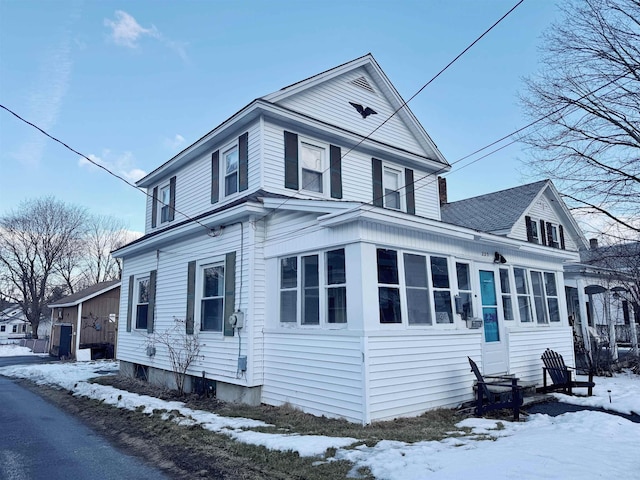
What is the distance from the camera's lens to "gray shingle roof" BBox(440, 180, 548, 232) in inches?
674

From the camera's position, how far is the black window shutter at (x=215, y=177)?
1108cm

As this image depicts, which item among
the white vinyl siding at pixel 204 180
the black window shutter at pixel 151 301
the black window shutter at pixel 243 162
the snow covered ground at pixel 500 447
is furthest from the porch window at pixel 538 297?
the black window shutter at pixel 151 301

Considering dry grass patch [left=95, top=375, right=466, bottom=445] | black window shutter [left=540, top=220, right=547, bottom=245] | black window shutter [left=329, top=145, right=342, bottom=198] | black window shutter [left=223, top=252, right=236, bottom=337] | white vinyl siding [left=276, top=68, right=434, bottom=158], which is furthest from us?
black window shutter [left=540, top=220, right=547, bottom=245]

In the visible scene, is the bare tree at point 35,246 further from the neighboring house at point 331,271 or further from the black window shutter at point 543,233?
the black window shutter at point 543,233

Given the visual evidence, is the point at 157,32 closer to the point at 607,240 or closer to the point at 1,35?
the point at 1,35

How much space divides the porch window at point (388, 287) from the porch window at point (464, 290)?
1870 mm

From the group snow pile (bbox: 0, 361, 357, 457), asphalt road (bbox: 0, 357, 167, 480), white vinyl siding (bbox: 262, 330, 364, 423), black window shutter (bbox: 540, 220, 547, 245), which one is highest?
black window shutter (bbox: 540, 220, 547, 245)

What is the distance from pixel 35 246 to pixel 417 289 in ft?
147

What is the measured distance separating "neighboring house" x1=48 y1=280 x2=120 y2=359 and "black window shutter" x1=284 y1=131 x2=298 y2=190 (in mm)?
17138

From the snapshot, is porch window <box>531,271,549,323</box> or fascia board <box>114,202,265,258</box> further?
porch window <box>531,271,549,323</box>

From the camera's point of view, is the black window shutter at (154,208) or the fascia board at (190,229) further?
the black window shutter at (154,208)

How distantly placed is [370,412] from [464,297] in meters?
3.39

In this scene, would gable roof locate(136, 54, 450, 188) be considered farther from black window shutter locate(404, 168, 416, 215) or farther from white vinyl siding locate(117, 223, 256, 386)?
white vinyl siding locate(117, 223, 256, 386)

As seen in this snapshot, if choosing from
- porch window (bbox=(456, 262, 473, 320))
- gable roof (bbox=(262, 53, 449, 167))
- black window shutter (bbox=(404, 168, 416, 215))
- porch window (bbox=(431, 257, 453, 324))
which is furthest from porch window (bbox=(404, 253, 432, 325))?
gable roof (bbox=(262, 53, 449, 167))
